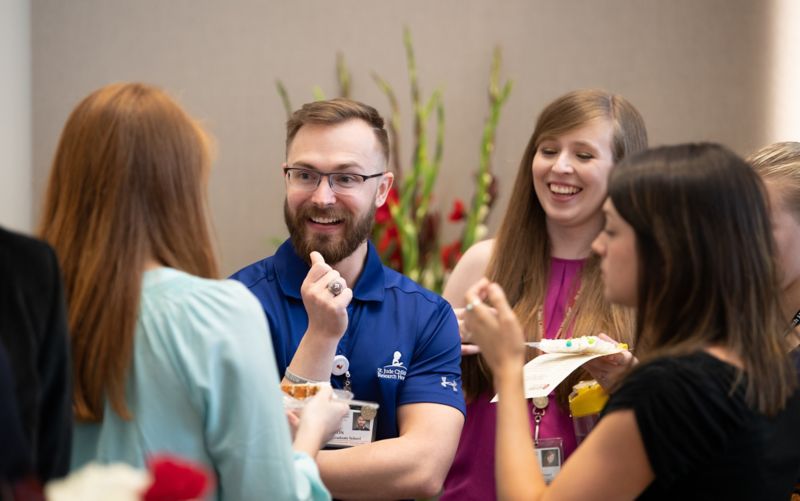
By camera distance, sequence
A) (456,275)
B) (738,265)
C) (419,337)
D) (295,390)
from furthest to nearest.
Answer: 1. (456,275)
2. (419,337)
3. (295,390)
4. (738,265)

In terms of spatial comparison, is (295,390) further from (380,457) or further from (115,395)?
(115,395)

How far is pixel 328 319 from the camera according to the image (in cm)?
222

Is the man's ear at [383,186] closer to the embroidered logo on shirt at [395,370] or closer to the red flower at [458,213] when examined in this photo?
the embroidered logo on shirt at [395,370]

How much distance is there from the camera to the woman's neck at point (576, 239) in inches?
108

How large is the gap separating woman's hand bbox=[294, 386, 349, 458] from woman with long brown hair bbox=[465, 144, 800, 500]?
0.33 m

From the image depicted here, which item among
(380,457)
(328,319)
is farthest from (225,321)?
A: (380,457)

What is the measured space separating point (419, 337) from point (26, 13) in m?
3.29

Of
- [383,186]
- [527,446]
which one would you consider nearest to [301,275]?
[383,186]

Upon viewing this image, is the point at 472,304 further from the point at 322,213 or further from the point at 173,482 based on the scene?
the point at 173,482

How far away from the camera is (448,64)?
16.8ft

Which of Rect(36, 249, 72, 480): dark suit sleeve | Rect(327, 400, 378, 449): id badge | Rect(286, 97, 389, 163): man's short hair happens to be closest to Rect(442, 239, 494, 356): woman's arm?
Rect(286, 97, 389, 163): man's short hair

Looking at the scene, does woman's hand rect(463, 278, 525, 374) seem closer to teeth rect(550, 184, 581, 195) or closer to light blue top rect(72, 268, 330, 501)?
light blue top rect(72, 268, 330, 501)

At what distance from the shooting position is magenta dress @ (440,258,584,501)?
8.34ft

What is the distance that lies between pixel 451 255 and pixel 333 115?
2.39 m
